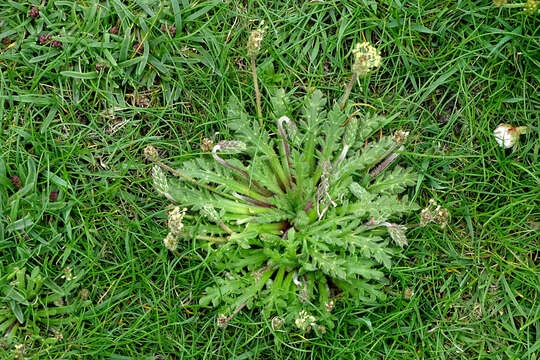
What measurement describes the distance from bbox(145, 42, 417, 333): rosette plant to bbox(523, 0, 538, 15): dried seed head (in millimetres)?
1011

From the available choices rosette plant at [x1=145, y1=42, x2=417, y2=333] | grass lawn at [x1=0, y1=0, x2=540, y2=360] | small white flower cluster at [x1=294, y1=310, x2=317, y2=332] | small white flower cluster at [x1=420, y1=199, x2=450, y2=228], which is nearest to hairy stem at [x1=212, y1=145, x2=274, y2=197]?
rosette plant at [x1=145, y1=42, x2=417, y2=333]

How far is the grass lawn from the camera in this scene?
3.34 metres

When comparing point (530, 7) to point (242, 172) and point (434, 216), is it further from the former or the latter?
point (242, 172)

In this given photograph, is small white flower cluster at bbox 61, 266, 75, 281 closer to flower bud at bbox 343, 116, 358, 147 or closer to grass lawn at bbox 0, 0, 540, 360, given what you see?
grass lawn at bbox 0, 0, 540, 360

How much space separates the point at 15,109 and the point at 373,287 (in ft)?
7.85

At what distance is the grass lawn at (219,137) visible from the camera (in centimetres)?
334

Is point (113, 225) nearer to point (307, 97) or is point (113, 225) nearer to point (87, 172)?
point (87, 172)

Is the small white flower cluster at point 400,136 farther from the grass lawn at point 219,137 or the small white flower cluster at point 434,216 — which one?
the small white flower cluster at point 434,216

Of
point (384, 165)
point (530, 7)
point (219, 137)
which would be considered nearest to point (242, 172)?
point (219, 137)

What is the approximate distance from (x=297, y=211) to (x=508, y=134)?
1.34 meters

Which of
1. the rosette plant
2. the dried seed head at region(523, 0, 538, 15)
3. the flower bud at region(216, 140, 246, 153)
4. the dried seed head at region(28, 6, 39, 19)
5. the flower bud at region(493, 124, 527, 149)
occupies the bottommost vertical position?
the rosette plant

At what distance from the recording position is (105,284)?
341 cm

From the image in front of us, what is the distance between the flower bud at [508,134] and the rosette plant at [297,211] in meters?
0.59

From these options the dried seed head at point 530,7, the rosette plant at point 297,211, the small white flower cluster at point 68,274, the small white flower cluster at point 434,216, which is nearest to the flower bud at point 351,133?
the rosette plant at point 297,211
